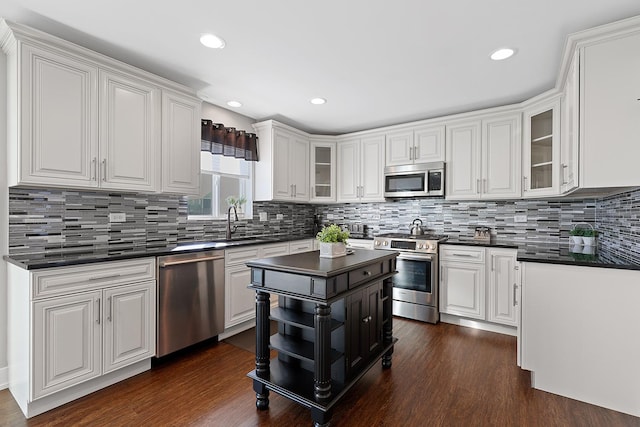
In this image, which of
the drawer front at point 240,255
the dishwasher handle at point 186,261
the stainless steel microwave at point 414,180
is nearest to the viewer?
the dishwasher handle at point 186,261

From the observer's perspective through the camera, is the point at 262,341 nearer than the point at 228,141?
Yes

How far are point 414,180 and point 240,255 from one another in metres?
2.38

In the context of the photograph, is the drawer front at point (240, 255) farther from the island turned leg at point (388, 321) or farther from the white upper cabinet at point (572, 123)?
the white upper cabinet at point (572, 123)

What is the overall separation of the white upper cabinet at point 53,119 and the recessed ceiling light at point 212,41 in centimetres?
87

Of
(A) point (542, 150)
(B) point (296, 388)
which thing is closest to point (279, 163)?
(B) point (296, 388)

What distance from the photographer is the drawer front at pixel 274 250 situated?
3.54m

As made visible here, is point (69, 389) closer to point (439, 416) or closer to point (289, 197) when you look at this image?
point (439, 416)

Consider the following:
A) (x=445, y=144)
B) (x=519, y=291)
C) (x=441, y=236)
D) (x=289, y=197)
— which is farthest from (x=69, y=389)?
(x=445, y=144)

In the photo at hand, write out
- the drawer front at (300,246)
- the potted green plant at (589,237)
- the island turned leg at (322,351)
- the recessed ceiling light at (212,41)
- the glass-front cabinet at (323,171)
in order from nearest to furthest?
the island turned leg at (322,351), the recessed ceiling light at (212,41), the potted green plant at (589,237), the drawer front at (300,246), the glass-front cabinet at (323,171)

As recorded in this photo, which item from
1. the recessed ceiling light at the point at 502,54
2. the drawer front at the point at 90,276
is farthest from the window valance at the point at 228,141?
the recessed ceiling light at the point at 502,54

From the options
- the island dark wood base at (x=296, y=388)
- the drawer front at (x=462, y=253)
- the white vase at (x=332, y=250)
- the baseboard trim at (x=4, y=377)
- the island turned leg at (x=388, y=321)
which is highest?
the white vase at (x=332, y=250)

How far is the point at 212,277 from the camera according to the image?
116 inches

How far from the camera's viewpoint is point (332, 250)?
2.23m

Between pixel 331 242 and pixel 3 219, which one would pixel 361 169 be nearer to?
pixel 331 242
